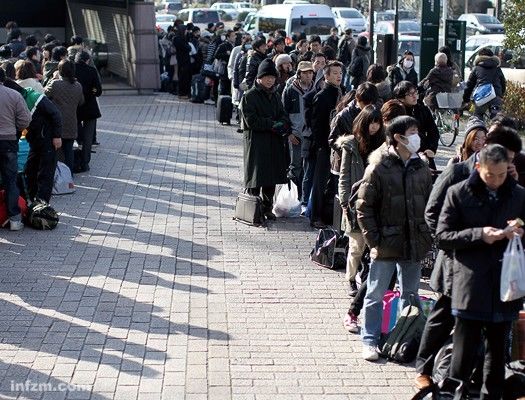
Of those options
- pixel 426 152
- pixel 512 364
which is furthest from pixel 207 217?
pixel 512 364

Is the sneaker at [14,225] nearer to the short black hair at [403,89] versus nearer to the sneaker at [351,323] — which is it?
the short black hair at [403,89]

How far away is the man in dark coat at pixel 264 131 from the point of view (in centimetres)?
1220

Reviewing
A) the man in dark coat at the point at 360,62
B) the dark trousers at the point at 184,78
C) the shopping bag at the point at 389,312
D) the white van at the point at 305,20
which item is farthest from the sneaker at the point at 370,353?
the white van at the point at 305,20

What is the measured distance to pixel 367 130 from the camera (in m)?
9.28

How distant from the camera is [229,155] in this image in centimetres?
1762

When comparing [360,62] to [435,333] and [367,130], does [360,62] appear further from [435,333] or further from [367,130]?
[435,333]

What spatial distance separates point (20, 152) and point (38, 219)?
105cm

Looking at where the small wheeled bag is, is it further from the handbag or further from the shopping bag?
the handbag

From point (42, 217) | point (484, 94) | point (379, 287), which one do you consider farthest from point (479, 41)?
point (379, 287)

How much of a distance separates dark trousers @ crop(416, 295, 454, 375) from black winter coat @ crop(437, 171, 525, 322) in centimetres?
48

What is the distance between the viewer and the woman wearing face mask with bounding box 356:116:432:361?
7789 millimetres

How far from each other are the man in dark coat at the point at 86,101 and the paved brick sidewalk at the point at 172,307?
1.05 m

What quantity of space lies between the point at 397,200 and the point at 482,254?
4.22 feet

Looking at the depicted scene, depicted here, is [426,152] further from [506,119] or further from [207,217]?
[207,217]
